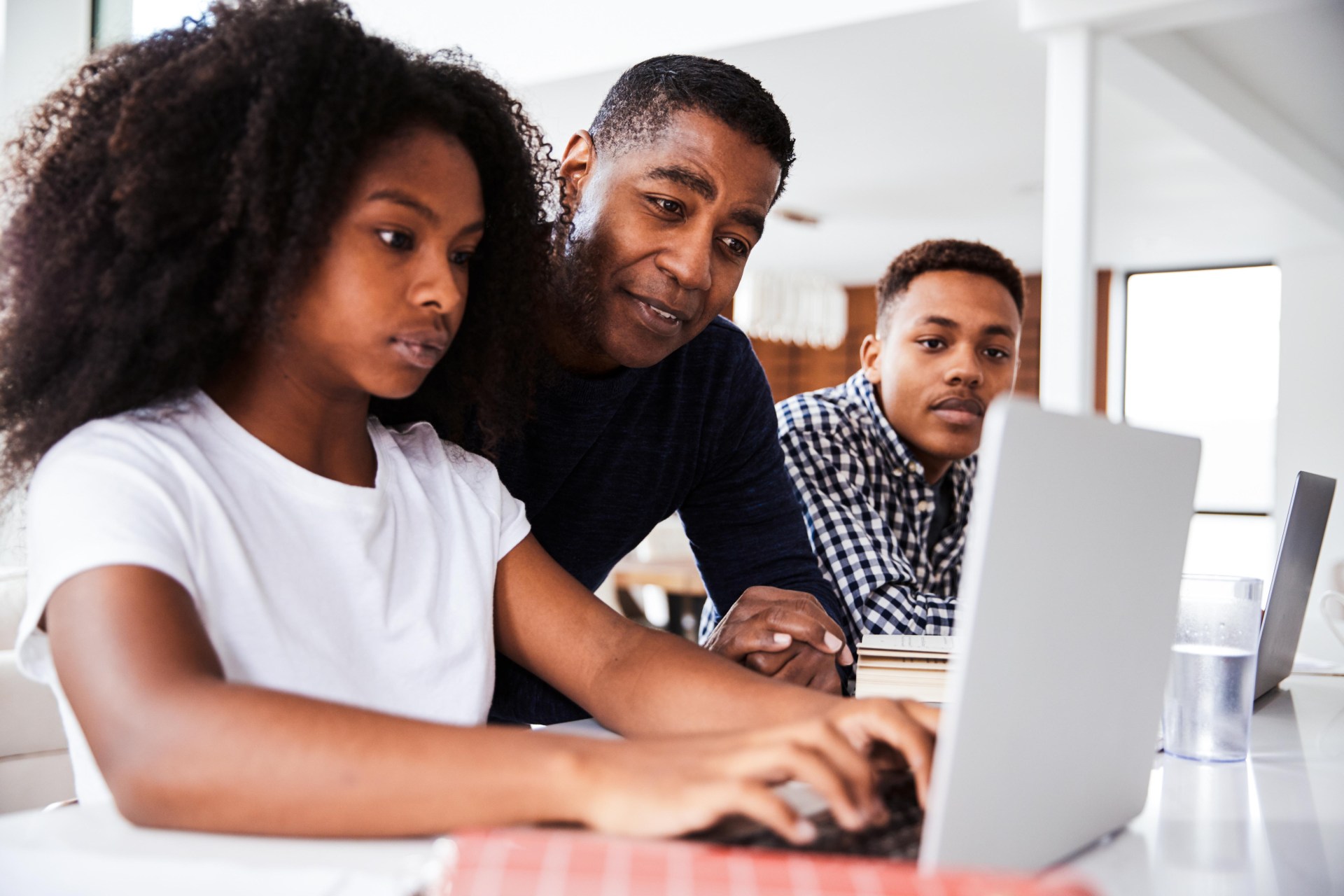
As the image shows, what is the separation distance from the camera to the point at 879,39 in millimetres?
3656

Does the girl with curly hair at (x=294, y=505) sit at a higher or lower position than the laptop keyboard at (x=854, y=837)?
higher

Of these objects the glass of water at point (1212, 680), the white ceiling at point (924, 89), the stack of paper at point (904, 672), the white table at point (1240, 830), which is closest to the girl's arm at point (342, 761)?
the white table at point (1240, 830)

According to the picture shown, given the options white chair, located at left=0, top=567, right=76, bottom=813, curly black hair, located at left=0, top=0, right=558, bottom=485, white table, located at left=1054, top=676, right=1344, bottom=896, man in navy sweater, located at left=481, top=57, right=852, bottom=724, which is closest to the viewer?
white table, located at left=1054, top=676, right=1344, bottom=896

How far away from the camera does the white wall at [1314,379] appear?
6.13 metres

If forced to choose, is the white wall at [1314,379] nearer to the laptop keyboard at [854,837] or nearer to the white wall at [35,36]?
the white wall at [35,36]

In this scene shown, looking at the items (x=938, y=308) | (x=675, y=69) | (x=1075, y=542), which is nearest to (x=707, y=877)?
(x=1075, y=542)

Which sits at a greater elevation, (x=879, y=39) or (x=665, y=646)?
(x=879, y=39)

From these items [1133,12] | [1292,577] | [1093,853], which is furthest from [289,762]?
[1133,12]

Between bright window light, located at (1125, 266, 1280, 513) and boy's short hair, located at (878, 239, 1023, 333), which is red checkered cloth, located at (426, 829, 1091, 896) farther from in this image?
bright window light, located at (1125, 266, 1280, 513)

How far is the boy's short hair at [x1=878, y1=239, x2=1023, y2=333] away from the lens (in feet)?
7.14

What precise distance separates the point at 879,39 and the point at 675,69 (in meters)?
2.51

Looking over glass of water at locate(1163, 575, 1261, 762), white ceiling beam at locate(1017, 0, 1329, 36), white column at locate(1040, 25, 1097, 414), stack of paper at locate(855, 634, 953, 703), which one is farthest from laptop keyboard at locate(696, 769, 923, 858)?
white ceiling beam at locate(1017, 0, 1329, 36)

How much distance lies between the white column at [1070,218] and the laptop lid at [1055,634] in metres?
2.82

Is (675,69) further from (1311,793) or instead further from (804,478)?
(1311,793)
